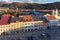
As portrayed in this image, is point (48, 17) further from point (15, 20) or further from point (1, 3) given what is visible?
point (1, 3)

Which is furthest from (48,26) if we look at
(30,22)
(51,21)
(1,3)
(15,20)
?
(1,3)

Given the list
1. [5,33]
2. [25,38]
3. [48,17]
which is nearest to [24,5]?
[48,17]

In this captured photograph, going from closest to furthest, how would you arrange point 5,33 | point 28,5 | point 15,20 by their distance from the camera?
point 5,33
point 15,20
point 28,5

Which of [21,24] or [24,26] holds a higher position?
[21,24]

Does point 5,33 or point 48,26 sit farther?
point 48,26

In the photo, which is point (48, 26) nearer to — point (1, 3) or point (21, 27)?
point (21, 27)

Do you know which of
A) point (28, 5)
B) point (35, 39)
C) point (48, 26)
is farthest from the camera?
point (28, 5)

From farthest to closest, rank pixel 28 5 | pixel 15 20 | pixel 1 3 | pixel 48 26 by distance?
pixel 1 3
pixel 28 5
pixel 48 26
pixel 15 20

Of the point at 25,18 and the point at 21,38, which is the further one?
the point at 25,18

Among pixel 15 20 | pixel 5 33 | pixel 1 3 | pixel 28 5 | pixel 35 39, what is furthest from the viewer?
pixel 1 3
